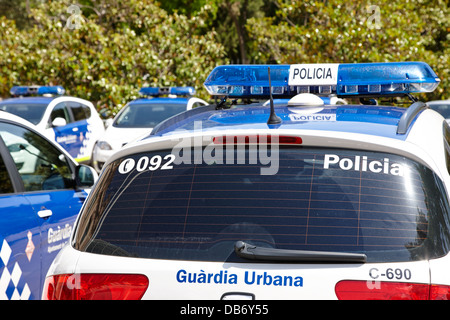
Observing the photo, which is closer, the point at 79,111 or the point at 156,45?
the point at 79,111

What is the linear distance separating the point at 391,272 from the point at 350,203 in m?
0.33

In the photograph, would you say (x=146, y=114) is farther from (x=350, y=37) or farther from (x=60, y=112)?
(x=350, y=37)

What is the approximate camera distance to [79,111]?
51.5ft

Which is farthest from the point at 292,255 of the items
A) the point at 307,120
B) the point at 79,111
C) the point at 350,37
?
the point at 350,37

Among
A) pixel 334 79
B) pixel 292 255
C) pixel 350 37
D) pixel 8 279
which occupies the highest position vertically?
pixel 292 255

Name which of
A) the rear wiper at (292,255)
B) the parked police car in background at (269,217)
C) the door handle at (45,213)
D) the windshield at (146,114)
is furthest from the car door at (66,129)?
the rear wiper at (292,255)

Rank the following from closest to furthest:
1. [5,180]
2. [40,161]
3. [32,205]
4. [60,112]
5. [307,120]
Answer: [307,120] < [5,180] < [32,205] < [40,161] < [60,112]

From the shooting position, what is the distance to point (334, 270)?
2.60 m

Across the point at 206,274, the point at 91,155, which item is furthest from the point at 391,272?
the point at 91,155

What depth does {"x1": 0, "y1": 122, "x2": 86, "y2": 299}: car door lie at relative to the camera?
431cm

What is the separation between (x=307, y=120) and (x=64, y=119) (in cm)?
1208

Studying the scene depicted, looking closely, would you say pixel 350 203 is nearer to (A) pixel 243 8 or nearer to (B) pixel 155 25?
(B) pixel 155 25

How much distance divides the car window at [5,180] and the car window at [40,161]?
1.00 feet
